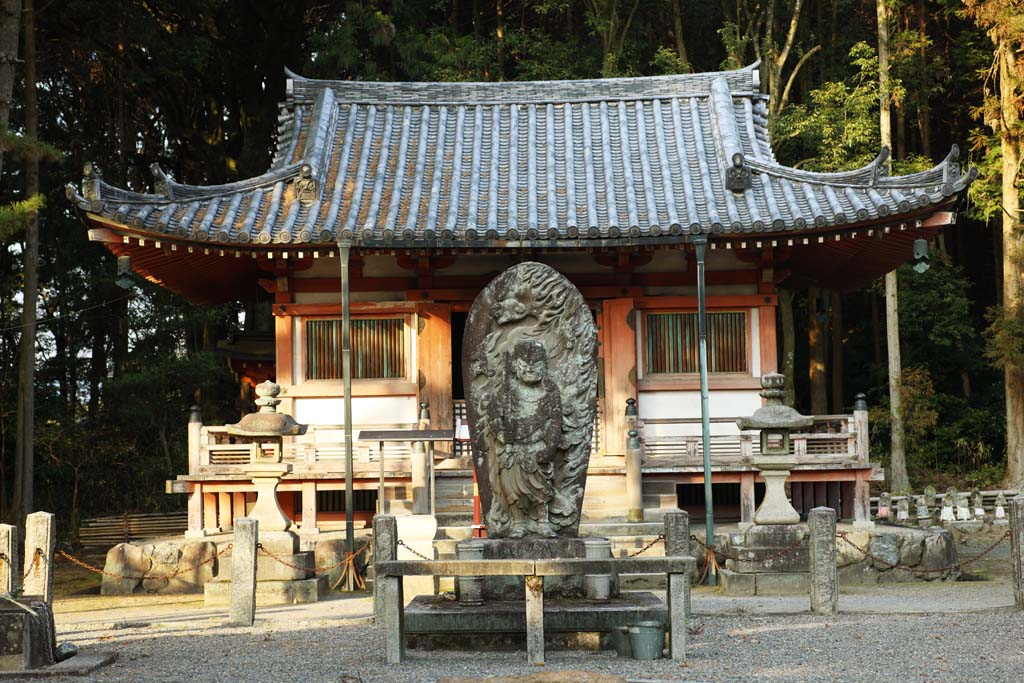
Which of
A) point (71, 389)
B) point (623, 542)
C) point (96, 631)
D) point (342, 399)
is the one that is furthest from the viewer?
point (71, 389)

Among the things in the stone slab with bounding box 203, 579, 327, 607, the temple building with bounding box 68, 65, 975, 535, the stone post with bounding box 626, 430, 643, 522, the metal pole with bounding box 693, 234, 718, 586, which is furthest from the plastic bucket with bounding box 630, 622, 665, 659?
the temple building with bounding box 68, 65, 975, 535

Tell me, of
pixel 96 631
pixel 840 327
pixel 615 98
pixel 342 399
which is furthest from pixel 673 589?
pixel 840 327

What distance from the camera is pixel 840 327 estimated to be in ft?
90.2

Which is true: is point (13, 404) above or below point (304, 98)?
below

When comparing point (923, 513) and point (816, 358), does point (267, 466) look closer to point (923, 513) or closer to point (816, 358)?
point (923, 513)

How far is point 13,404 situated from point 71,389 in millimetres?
3396

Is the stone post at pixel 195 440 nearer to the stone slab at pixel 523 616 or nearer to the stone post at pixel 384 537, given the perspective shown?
the stone post at pixel 384 537

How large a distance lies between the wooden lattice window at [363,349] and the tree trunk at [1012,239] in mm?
12013

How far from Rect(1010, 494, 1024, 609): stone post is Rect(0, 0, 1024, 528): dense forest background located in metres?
13.1

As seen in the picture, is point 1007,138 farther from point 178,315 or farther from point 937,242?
point 178,315

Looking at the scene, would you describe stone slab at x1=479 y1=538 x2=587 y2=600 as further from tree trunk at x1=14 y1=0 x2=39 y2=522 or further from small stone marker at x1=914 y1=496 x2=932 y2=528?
tree trunk at x1=14 y1=0 x2=39 y2=522

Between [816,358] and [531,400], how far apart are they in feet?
60.4

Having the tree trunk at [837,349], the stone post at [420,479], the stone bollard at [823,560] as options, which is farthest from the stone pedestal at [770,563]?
the tree trunk at [837,349]

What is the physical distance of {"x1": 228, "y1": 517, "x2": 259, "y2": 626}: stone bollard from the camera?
1077cm
